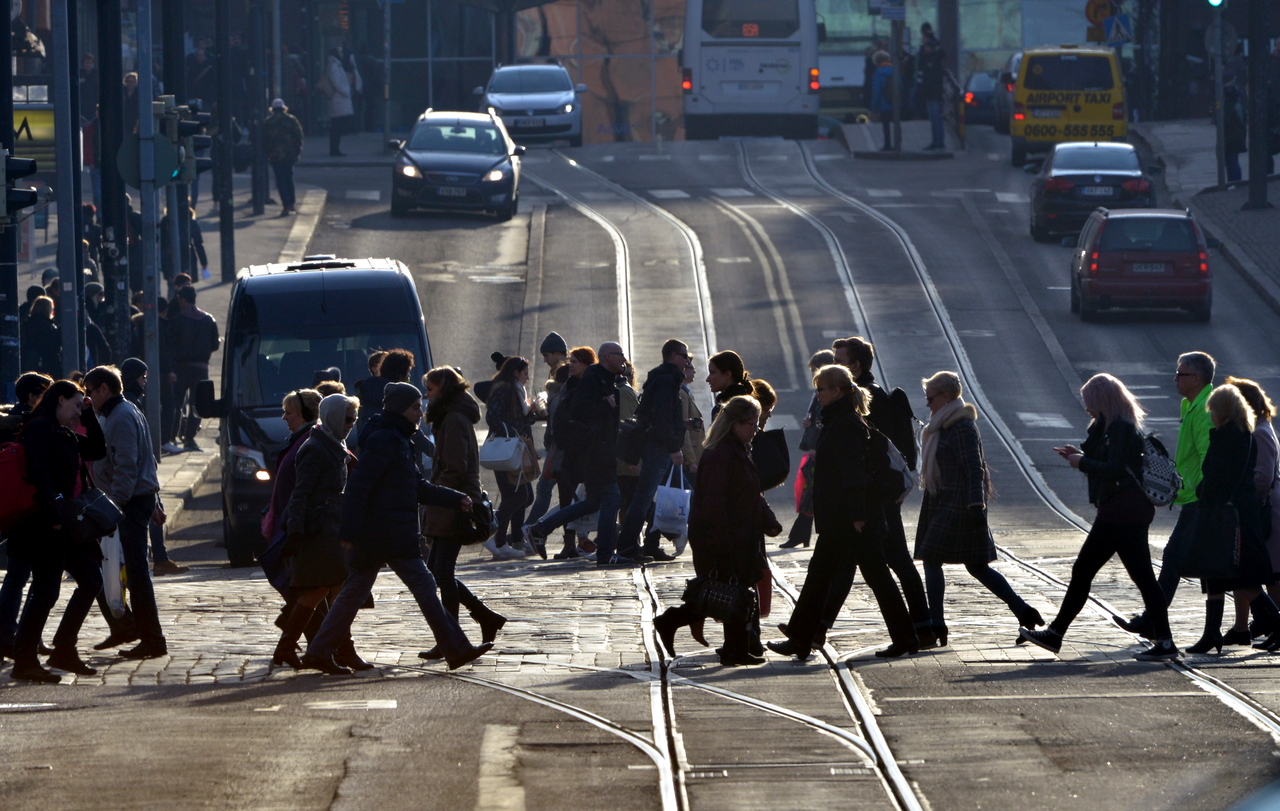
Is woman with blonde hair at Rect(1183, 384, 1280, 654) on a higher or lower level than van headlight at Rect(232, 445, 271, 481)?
higher

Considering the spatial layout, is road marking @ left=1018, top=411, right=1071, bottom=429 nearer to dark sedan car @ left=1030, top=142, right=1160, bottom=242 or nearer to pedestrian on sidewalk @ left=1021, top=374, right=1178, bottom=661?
dark sedan car @ left=1030, top=142, right=1160, bottom=242

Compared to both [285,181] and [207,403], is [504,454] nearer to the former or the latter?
[207,403]

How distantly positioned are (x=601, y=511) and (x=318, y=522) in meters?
5.07

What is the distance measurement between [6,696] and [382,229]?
86.1 feet

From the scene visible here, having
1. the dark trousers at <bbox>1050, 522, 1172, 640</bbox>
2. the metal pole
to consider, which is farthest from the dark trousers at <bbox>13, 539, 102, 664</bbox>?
the metal pole

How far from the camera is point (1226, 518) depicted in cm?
1006

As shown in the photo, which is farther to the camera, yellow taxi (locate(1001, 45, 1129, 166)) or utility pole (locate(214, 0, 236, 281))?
yellow taxi (locate(1001, 45, 1129, 166))

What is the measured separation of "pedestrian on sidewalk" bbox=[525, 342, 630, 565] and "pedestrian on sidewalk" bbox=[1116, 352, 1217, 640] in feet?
15.7

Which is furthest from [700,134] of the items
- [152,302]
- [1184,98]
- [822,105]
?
[152,302]

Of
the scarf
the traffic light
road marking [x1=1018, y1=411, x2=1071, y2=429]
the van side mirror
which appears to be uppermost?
the traffic light

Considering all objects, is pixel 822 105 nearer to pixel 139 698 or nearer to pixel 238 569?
pixel 238 569

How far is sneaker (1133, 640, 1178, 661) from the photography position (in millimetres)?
9906

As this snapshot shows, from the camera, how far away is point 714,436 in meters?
10.0

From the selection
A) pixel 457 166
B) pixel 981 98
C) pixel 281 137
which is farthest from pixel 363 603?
pixel 981 98
